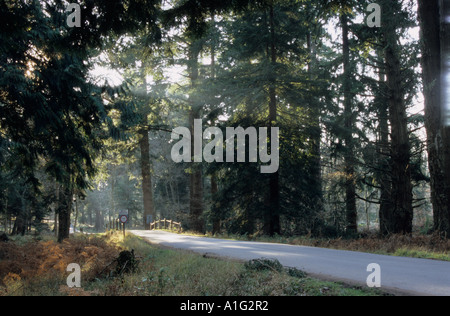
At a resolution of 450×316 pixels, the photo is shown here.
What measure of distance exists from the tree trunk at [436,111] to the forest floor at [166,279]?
764 cm

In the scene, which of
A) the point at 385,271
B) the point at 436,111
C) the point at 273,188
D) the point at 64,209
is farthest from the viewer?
the point at 273,188

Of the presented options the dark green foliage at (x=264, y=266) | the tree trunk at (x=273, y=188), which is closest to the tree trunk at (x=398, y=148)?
the tree trunk at (x=273, y=188)

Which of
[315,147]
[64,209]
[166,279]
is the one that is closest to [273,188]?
[315,147]

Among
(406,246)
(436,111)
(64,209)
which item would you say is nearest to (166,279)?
(406,246)

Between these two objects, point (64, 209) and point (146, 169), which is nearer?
point (64, 209)

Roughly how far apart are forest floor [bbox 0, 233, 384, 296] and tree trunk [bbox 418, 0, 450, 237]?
7642 millimetres

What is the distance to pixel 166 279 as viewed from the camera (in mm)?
6660

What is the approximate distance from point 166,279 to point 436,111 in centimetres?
1057

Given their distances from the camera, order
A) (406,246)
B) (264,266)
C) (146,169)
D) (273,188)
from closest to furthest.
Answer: (264,266)
(406,246)
(273,188)
(146,169)

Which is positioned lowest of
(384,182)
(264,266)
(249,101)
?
(264,266)

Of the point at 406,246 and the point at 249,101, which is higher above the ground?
the point at 249,101

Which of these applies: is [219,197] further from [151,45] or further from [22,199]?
[22,199]

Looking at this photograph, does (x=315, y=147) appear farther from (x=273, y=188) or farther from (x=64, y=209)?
(x=64, y=209)

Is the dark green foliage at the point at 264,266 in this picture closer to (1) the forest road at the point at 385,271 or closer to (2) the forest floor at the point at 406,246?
(1) the forest road at the point at 385,271
